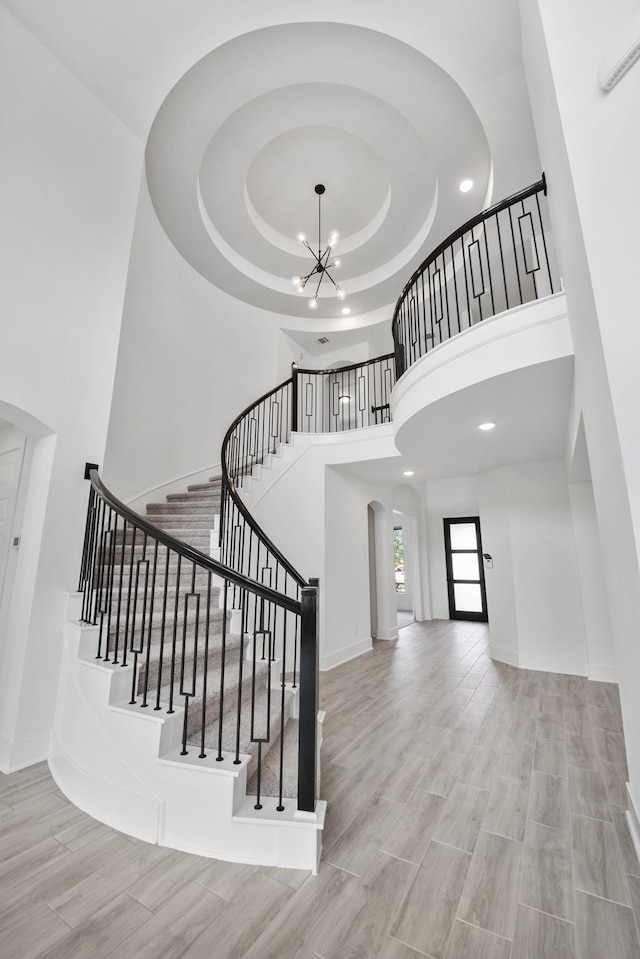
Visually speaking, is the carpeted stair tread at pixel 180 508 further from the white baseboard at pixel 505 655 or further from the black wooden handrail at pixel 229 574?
the white baseboard at pixel 505 655

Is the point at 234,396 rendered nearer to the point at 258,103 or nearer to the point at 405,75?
the point at 258,103

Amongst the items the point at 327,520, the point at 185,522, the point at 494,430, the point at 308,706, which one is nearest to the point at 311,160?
the point at 494,430

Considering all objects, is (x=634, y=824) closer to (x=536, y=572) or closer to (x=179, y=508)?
(x=536, y=572)

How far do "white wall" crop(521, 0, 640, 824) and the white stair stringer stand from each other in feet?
6.00

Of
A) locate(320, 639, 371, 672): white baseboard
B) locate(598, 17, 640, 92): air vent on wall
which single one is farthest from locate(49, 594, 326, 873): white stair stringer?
locate(598, 17, 640, 92): air vent on wall

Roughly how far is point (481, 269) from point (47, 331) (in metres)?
3.75

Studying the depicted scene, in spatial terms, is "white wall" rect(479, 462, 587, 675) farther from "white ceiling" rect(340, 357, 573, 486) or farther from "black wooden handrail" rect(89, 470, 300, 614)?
"black wooden handrail" rect(89, 470, 300, 614)

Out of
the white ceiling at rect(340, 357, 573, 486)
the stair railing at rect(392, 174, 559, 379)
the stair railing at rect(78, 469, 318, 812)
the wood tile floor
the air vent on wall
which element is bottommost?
the wood tile floor

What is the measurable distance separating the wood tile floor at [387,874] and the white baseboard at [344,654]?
197cm

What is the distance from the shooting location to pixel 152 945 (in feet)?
4.80

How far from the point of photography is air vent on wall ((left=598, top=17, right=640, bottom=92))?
1.65 metres

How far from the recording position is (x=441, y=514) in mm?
9562

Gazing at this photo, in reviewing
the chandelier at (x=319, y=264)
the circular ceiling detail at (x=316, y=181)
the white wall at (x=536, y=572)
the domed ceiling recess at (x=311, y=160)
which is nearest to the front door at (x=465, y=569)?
the white wall at (x=536, y=572)

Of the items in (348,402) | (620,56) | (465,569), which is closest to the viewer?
(620,56)
